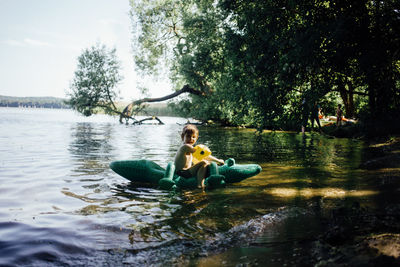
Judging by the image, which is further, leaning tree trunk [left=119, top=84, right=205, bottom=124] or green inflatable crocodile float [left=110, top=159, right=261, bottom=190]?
leaning tree trunk [left=119, top=84, right=205, bottom=124]

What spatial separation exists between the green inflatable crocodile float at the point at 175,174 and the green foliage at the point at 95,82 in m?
25.4

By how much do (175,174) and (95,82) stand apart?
26.2 meters

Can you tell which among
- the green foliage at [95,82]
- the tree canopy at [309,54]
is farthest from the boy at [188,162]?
the green foliage at [95,82]

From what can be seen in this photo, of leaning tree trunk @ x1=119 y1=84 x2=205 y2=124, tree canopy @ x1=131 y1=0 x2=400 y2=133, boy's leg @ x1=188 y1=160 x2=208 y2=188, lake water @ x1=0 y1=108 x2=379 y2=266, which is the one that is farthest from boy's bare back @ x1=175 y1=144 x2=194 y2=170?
leaning tree trunk @ x1=119 y1=84 x2=205 y2=124

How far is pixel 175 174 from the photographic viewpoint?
6520 mm

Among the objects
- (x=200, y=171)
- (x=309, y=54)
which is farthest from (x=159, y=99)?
(x=200, y=171)

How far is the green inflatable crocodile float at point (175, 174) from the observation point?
6262mm

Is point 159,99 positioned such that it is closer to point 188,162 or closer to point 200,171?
point 188,162

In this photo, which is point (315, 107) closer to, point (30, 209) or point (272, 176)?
point (272, 176)

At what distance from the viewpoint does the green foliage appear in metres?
30.5

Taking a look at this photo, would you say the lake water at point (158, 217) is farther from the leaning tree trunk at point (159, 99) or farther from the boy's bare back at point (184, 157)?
the leaning tree trunk at point (159, 99)

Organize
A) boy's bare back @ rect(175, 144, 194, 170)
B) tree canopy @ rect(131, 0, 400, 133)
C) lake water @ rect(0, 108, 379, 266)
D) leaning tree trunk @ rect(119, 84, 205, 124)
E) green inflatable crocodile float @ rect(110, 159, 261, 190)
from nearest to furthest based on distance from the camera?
lake water @ rect(0, 108, 379, 266)
green inflatable crocodile float @ rect(110, 159, 261, 190)
boy's bare back @ rect(175, 144, 194, 170)
tree canopy @ rect(131, 0, 400, 133)
leaning tree trunk @ rect(119, 84, 205, 124)

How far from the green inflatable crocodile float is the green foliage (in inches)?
1002

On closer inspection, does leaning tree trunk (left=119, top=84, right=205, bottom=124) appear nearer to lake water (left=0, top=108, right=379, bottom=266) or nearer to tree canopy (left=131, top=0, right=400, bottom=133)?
tree canopy (left=131, top=0, right=400, bottom=133)
